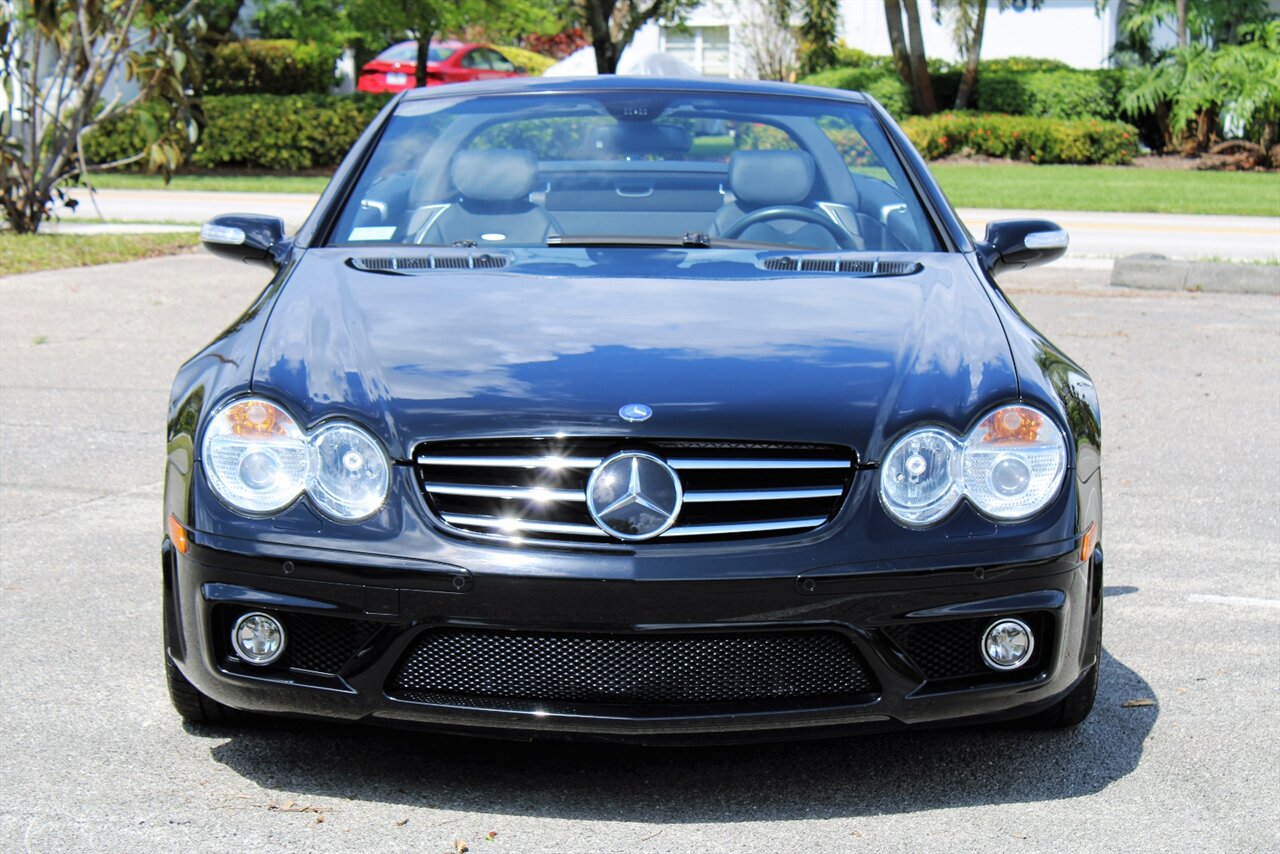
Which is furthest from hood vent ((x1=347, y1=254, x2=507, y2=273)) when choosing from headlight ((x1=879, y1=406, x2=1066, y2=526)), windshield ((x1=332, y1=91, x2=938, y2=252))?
headlight ((x1=879, y1=406, x2=1066, y2=526))

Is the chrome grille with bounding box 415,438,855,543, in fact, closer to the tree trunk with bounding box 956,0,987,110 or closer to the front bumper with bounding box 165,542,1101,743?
the front bumper with bounding box 165,542,1101,743

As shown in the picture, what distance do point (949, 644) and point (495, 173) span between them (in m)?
2.20

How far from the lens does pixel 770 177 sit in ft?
15.9

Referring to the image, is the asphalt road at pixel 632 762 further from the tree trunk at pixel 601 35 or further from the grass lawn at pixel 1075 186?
the tree trunk at pixel 601 35

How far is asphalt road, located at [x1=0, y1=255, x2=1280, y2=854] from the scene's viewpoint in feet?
10.4

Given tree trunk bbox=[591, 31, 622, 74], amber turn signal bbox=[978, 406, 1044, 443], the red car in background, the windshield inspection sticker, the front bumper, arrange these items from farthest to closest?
the red car in background
tree trunk bbox=[591, 31, 622, 74]
the windshield inspection sticker
amber turn signal bbox=[978, 406, 1044, 443]
the front bumper

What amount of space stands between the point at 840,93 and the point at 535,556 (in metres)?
2.69

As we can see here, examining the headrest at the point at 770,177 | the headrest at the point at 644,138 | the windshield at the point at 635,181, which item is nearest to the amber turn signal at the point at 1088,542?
the windshield at the point at 635,181

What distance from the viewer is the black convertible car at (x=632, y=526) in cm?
307

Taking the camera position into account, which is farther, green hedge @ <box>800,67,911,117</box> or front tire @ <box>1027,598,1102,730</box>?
green hedge @ <box>800,67,911,117</box>

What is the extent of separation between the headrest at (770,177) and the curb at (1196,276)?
8.30m

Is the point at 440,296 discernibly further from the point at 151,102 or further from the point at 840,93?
the point at 151,102

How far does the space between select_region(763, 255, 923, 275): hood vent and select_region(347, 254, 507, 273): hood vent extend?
2.24 ft

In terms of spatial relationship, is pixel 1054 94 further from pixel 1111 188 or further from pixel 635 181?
pixel 635 181
